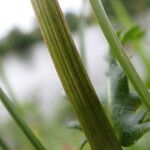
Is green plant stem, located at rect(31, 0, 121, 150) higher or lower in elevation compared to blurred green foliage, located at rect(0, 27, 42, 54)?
higher

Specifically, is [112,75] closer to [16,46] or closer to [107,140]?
[107,140]

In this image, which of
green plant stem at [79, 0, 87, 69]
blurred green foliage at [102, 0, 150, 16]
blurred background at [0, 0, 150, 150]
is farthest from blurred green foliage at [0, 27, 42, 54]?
green plant stem at [79, 0, 87, 69]

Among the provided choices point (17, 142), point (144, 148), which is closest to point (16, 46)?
point (17, 142)

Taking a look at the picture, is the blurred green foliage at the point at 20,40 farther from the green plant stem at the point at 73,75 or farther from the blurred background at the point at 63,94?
the green plant stem at the point at 73,75

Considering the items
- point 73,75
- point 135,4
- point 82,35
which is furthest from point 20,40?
point 73,75

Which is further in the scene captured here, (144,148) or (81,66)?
(144,148)

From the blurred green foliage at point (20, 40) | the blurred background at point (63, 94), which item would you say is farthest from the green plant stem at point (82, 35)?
the blurred green foliage at point (20, 40)

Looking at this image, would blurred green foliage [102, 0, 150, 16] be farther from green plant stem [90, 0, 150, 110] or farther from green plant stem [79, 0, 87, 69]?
green plant stem [90, 0, 150, 110]
